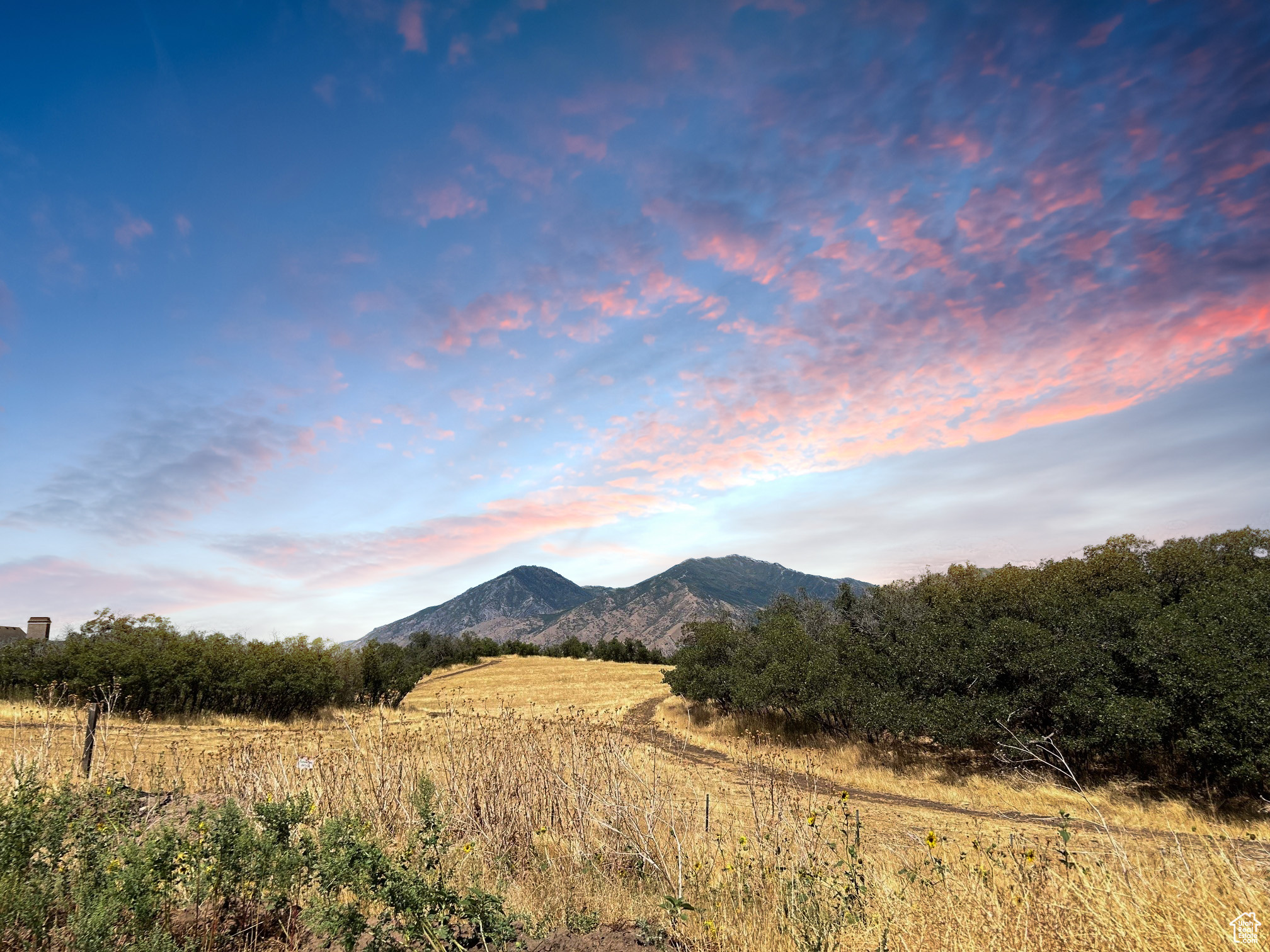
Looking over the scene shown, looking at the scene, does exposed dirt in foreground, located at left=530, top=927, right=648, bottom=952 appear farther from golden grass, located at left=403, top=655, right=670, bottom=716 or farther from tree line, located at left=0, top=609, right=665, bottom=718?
golden grass, located at left=403, top=655, right=670, bottom=716

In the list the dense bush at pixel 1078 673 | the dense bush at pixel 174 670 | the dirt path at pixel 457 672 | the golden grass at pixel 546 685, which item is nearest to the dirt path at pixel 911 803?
the dense bush at pixel 1078 673

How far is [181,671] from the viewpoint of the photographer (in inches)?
997

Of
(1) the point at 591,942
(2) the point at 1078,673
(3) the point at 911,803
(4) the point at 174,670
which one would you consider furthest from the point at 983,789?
(4) the point at 174,670

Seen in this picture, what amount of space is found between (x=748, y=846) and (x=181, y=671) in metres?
28.7

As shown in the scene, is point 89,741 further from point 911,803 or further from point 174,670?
point 911,803

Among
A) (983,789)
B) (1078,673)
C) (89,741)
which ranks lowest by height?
(983,789)

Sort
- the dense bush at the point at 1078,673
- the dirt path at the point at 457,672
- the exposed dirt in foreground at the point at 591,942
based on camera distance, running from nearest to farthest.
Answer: the exposed dirt in foreground at the point at 591,942 < the dense bush at the point at 1078,673 < the dirt path at the point at 457,672

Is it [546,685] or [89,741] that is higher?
[89,741]

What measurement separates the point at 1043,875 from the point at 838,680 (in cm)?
1876

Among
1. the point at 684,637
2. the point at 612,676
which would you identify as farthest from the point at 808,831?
the point at 612,676

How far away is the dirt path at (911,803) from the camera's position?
33.6 ft

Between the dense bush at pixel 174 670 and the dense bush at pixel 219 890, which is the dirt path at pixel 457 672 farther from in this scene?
the dense bush at pixel 219 890

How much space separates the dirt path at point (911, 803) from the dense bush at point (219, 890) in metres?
4.35

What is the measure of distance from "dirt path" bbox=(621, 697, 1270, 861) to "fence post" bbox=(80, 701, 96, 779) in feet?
32.1
